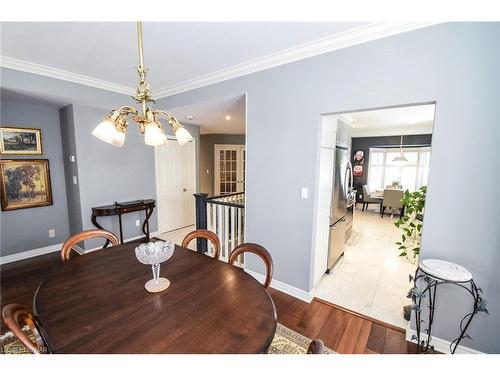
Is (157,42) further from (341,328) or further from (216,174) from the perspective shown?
(216,174)

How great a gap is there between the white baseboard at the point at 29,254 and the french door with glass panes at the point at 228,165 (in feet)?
13.9

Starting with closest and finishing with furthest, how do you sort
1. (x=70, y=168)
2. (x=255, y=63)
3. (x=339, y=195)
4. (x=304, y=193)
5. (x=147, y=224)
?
(x=304, y=193) < (x=255, y=63) < (x=339, y=195) < (x=70, y=168) < (x=147, y=224)

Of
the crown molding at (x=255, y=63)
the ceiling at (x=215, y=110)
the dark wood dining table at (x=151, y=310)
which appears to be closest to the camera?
the dark wood dining table at (x=151, y=310)

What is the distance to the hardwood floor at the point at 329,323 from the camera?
1.79 m

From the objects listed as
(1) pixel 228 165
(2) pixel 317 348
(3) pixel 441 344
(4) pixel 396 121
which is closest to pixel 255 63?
(2) pixel 317 348

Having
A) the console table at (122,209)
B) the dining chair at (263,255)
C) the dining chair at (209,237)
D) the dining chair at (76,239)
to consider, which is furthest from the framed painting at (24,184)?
the dining chair at (263,255)

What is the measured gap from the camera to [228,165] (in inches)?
278

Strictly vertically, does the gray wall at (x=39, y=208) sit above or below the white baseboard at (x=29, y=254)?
above

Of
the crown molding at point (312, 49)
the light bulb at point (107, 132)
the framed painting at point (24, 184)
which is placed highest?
the crown molding at point (312, 49)

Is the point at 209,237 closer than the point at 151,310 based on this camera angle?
No

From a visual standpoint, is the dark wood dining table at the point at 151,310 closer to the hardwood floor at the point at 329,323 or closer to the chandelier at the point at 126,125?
the chandelier at the point at 126,125

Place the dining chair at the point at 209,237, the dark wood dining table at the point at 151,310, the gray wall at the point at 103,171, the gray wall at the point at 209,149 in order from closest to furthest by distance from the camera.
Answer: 1. the dark wood dining table at the point at 151,310
2. the dining chair at the point at 209,237
3. the gray wall at the point at 103,171
4. the gray wall at the point at 209,149

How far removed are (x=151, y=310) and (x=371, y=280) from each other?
2.69 m
